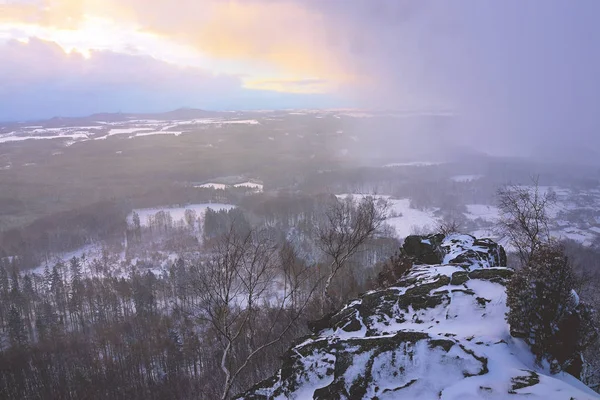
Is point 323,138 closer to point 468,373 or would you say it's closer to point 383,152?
point 383,152

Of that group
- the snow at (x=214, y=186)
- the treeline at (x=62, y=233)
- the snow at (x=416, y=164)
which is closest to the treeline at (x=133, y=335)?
the treeline at (x=62, y=233)

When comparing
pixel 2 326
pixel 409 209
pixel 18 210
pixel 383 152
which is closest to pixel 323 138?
pixel 383 152

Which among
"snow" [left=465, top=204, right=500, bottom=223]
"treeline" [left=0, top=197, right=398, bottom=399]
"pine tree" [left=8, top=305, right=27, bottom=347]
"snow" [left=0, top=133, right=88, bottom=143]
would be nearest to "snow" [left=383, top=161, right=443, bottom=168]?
"snow" [left=465, top=204, right=500, bottom=223]

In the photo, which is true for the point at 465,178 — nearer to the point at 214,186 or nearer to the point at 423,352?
the point at 214,186

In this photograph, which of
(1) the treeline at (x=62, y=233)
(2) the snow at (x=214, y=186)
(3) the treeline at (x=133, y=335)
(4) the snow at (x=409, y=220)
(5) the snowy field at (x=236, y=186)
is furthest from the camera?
(5) the snowy field at (x=236, y=186)

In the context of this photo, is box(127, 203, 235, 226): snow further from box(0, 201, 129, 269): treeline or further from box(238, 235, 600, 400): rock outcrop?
box(238, 235, 600, 400): rock outcrop

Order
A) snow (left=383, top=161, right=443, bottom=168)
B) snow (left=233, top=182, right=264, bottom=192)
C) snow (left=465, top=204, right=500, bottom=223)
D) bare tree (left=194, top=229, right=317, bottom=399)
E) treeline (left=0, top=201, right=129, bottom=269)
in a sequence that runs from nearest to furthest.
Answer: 1. bare tree (left=194, top=229, right=317, bottom=399)
2. treeline (left=0, top=201, right=129, bottom=269)
3. snow (left=465, top=204, right=500, bottom=223)
4. snow (left=233, top=182, right=264, bottom=192)
5. snow (left=383, top=161, right=443, bottom=168)

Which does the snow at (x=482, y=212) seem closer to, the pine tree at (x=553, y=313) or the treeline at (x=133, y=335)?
the treeline at (x=133, y=335)

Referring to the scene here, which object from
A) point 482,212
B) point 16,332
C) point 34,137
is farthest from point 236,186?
point 34,137
